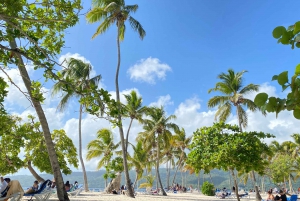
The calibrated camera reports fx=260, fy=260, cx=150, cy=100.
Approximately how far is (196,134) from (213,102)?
8.68 meters

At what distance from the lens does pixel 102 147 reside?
31969 millimetres

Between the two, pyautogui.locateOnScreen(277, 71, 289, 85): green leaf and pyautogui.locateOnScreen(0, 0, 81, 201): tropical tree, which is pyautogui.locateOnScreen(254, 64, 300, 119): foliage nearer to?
pyautogui.locateOnScreen(277, 71, 289, 85): green leaf

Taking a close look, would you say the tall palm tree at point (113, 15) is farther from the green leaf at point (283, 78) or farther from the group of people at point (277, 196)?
the green leaf at point (283, 78)

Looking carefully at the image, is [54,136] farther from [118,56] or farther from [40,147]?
[118,56]

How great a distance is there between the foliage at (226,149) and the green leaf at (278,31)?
42.0 feet

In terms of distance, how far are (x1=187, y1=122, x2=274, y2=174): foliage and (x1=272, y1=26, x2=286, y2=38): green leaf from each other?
12.8 m

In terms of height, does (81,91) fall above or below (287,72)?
above

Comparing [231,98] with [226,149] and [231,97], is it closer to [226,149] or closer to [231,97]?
[231,97]

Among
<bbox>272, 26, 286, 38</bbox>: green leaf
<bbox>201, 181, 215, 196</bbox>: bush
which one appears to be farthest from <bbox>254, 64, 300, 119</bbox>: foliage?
<bbox>201, 181, 215, 196</bbox>: bush

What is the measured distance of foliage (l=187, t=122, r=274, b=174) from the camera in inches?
518

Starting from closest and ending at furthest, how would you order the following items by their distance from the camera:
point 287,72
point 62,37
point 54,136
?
point 287,72, point 62,37, point 54,136

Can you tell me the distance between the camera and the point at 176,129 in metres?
28.5

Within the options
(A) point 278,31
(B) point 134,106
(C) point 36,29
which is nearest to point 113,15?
(B) point 134,106

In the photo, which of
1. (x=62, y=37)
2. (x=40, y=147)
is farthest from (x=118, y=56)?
(x=62, y=37)
